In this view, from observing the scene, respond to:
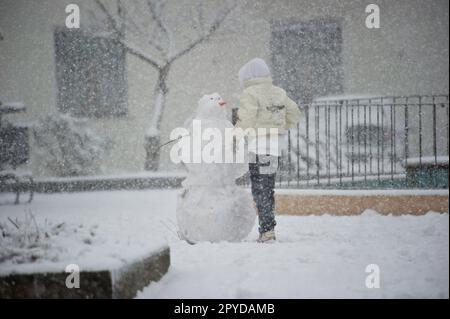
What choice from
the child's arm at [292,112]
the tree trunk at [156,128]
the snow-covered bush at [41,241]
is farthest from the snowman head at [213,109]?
the tree trunk at [156,128]

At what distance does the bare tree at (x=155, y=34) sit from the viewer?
1173 centimetres

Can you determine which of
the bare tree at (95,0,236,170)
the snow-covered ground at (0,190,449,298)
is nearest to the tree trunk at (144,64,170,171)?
the bare tree at (95,0,236,170)

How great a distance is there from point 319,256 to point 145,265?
1.45m

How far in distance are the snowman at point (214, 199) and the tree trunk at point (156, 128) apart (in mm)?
6219

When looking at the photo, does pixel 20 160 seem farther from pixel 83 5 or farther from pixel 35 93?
pixel 83 5

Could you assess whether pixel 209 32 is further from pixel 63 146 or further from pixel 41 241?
pixel 41 241

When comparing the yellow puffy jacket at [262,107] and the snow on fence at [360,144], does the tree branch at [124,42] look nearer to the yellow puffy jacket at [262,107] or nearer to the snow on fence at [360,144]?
the snow on fence at [360,144]

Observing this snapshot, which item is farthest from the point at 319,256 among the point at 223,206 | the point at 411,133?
the point at 411,133

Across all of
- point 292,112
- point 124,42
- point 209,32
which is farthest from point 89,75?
point 292,112

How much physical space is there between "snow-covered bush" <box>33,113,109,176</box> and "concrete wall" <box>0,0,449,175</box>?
87 centimetres

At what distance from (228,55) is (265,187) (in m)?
7.38

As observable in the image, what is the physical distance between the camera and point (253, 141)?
17.6ft

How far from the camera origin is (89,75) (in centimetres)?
1238

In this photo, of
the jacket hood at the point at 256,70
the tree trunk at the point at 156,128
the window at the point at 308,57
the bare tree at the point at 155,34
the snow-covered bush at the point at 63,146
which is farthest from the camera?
the window at the point at 308,57
